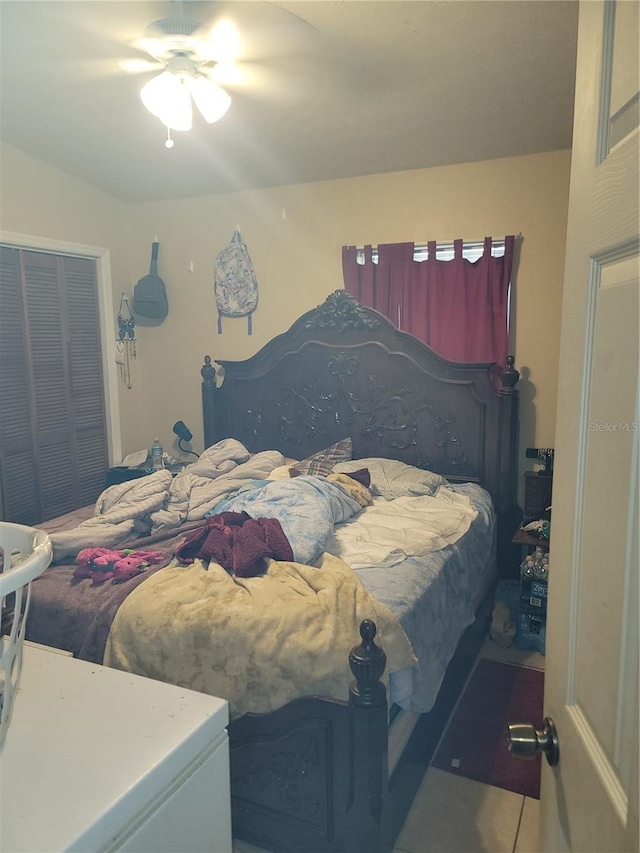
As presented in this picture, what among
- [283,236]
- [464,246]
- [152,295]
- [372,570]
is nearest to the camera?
[372,570]

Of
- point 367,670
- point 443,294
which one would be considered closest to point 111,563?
point 367,670

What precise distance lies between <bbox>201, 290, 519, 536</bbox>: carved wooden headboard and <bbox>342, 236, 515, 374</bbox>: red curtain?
115 millimetres

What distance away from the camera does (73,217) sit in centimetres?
405

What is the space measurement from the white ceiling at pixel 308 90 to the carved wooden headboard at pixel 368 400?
90 cm

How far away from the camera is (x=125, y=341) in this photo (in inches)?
177

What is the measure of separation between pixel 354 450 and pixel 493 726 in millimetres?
1757

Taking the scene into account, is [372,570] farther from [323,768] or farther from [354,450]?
[354,450]

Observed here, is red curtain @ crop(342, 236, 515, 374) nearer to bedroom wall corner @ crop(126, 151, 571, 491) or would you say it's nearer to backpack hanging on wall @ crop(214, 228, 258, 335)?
bedroom wall corner @ crop(126, 151, 571, 491)

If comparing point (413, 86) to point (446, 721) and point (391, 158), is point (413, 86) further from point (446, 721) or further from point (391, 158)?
point (446, 721)

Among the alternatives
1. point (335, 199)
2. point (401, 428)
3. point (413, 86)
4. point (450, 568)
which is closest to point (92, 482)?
point (401, 428)

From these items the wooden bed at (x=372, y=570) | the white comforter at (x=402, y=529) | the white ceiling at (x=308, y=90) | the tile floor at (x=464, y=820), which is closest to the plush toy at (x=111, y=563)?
the wooden bed at (x=372, y=570)

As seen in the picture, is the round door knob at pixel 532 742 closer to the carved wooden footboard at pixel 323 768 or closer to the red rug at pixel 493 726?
the carved wooden footboard at pixel 323 768

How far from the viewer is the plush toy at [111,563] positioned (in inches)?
83.1

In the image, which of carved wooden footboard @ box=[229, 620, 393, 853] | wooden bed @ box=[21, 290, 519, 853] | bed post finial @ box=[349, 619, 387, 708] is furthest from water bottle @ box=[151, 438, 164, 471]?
Answer: bed post finial @ box=[349, 619, 387, 708]
